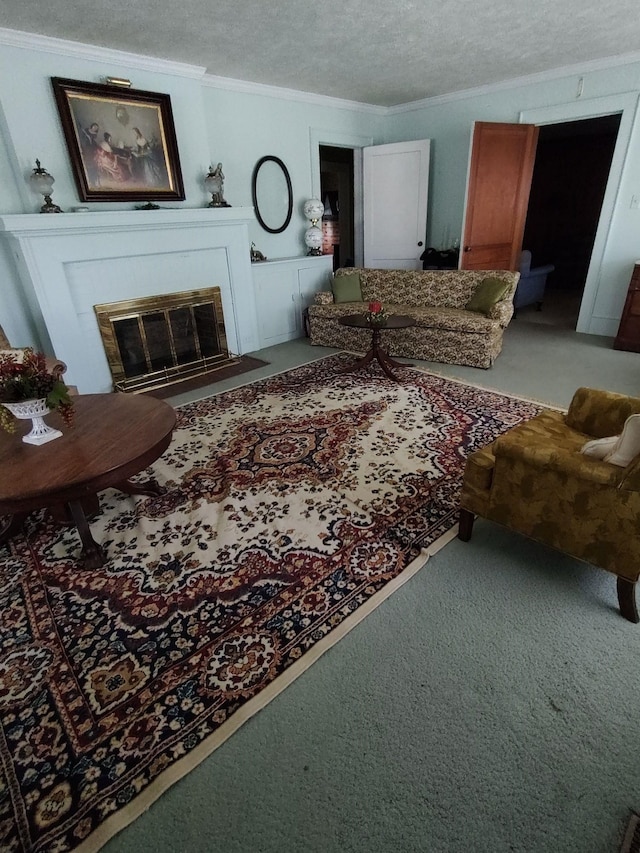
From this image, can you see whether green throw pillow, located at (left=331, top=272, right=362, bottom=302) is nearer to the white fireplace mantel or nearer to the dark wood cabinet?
A: the white fireplace mantel

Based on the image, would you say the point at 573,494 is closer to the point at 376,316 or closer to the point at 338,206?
the point at 376,316

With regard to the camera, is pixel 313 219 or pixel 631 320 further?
pixel 313 219

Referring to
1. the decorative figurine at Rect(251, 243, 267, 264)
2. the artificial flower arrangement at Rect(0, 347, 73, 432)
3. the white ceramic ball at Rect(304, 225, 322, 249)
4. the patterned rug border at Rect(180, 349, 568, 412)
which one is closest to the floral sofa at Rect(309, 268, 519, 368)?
the patterned rug border at Rect(180, 349, 568, 412)

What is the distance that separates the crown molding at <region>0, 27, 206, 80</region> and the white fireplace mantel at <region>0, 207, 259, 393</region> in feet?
3.56

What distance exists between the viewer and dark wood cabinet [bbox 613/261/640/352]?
4273mm

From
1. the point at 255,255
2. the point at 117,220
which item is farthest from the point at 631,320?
the point at 117,220

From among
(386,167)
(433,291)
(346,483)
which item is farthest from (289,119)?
(346,483)

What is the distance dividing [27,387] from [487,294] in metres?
4.02

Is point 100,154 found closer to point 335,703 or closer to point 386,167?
point 386,167

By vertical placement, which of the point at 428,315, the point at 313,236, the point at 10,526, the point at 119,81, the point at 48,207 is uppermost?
the point at 119,81

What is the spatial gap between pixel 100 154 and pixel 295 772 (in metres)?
4.28

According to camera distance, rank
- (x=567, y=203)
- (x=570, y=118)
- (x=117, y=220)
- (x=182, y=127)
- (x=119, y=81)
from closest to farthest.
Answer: (x=119, y=81), (x=117, y=220), (x=182, y=127), (x=570, y=118), (x=567, y=203)

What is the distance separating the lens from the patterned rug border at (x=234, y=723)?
1.10 meters

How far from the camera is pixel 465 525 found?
2004mm
